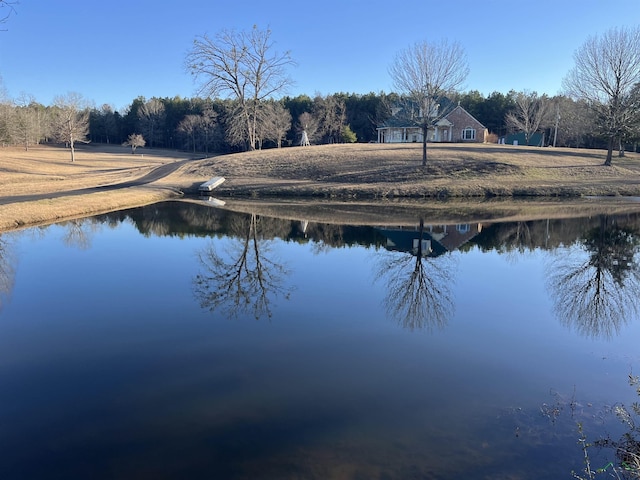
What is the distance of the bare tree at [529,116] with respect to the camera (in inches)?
2464

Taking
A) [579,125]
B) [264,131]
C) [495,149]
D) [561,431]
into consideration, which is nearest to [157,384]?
[561,431]

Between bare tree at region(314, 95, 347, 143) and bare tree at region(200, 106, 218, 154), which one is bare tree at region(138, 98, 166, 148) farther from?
bare tree at region(314, 95, 347, 143)

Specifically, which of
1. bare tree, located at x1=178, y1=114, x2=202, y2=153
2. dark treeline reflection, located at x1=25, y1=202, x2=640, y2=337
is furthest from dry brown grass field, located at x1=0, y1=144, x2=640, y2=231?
bare tree, located at x1=178, y1=114, x2=202, y2=153

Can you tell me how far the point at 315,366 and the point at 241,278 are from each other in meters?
5.55

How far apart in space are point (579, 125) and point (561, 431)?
220 ft

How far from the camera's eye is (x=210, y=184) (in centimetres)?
3356

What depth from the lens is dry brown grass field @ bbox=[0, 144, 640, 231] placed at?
26.8 m

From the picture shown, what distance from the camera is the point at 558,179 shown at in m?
33.6

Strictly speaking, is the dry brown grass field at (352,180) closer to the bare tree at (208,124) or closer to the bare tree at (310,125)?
the bare tree at (310,125)

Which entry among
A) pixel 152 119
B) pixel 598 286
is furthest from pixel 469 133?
pixel 152 119

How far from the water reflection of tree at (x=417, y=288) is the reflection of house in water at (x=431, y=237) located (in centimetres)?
52

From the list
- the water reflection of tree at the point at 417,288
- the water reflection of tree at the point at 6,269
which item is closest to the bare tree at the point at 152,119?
the water reflection of tree at the point at 6,269

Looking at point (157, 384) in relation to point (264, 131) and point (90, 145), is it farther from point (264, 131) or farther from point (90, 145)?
point (90, 145)

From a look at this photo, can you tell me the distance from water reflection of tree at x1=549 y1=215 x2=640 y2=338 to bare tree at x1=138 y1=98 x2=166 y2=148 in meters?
90.8
